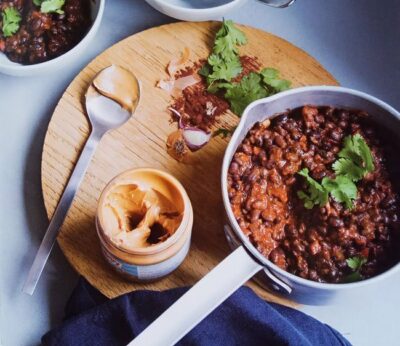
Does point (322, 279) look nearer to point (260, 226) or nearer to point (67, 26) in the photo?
point (260, 226)

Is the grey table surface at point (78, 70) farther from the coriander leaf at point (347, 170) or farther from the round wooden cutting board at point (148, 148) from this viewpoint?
the coriander leaf at point (347, 170)

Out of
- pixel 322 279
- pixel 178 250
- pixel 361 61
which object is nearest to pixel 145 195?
pixel 178 250

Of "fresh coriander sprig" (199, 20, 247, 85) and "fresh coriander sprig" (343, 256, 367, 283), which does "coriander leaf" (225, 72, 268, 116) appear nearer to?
"fresh coriander sprig" (199, 20, 247, 85)

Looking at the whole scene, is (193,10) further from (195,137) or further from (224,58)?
(195,137)

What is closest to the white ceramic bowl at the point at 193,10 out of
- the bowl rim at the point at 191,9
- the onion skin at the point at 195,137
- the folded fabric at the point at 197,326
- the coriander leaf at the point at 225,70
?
the bowl rim at the point at 191,9

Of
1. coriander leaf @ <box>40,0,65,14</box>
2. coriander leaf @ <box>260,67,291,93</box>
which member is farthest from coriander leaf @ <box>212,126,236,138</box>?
coriander leaf @ <box>40,0,65,14</box>

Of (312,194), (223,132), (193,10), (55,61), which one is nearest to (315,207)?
(312,194)
